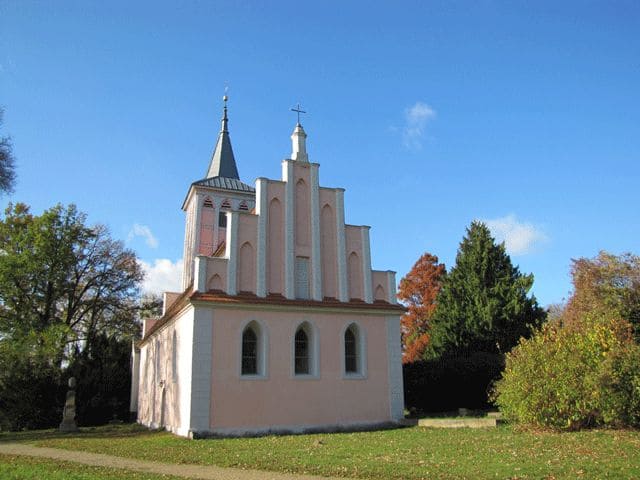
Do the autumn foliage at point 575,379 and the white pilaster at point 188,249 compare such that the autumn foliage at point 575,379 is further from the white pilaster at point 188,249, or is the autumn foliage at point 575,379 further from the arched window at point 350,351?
the white pilaster at point 188,249

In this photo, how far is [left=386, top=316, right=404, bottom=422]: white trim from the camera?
20964mm

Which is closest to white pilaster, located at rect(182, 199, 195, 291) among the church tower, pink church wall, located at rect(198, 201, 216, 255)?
the church tower

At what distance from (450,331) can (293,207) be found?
42.3 ft

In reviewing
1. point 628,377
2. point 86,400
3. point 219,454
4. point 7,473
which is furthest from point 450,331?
point 7,473

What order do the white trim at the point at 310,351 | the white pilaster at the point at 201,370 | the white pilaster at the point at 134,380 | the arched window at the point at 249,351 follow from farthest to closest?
the white pilaster at the point at 134,380
the white trim at the point at 310,351
the arched window at the point at 249,351
the white pilaster at the point at 201,370

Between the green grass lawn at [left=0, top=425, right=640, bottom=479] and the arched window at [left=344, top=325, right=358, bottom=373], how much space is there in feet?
13.2

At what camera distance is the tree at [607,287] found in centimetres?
2398

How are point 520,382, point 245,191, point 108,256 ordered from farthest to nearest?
1. point 108,256
2. point 245,191
3. point 520,382

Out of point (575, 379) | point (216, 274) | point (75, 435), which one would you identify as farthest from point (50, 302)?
point (575, 379)

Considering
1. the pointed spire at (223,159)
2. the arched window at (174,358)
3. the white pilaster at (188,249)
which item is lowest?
the arched window at (174,358)

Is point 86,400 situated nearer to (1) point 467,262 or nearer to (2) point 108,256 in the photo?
(2) point 108,256

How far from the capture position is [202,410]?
708 inches

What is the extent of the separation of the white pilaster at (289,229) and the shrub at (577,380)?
27.9 ft

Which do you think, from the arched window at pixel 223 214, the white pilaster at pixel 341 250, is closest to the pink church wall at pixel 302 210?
the white pilaster at pixel 341 250
